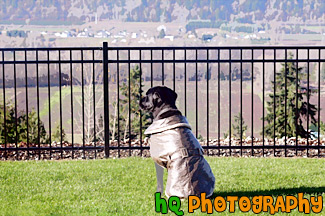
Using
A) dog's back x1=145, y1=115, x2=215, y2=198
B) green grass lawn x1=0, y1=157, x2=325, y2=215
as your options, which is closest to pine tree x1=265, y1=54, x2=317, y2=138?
green grass lawn x1=0, y1=157, x2=325, y2=215

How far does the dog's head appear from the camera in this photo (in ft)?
16.6

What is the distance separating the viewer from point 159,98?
505 centimetres

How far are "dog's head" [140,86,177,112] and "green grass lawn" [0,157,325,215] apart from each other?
106cm

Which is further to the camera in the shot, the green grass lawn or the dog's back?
the green grass lawn

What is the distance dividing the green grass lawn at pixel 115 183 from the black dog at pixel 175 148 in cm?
28

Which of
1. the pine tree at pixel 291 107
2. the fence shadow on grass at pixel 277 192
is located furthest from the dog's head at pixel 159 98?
the pine tree at pixel 291 107

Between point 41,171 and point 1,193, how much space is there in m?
1.13

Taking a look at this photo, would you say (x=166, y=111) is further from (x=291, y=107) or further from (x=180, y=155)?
(x=291, y=107)

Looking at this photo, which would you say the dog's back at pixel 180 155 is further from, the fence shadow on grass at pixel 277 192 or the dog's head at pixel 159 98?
the fence shadow on grass at pixel 277 192

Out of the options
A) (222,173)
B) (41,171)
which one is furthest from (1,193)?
(222,173)

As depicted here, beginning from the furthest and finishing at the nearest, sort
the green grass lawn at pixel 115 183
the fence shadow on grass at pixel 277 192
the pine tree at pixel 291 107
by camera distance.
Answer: the pine tree at pixel 291 107, the fence shadow on grass at pixel 277 192, the green grass lawn at pixel 115 183

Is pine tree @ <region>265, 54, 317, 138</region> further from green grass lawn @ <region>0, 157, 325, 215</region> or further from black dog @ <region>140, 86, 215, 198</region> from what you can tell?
black dog @ <region>140, 86, 215, 198</region>

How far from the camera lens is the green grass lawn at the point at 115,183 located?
5410 millimetres

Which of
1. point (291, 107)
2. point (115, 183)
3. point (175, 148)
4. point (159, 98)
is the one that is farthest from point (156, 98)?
point (291, 107)
